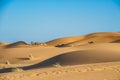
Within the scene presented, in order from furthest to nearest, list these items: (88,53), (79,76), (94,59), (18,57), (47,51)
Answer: (47,51) → (18,57) → (88,53) → (94,59) → (79,76)

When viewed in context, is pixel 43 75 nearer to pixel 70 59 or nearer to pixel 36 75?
pixel 36 75

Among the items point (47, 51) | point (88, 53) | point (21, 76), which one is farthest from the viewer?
point (47, 51)

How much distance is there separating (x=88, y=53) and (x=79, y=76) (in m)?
10.5

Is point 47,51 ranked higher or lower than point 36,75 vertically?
higher

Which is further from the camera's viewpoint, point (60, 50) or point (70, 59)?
point (60, 50)

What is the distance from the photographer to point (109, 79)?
11.1 metres

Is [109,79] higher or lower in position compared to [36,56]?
lower

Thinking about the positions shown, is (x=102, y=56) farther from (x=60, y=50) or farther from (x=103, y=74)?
(x=60, y=50)

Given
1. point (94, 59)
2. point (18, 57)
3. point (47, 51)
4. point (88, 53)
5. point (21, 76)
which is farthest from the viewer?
point (47, 51)

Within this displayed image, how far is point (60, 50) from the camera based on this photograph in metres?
35.5

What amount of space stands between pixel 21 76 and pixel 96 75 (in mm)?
3048

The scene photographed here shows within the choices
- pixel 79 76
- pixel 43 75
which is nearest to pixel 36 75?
pixel 43 75

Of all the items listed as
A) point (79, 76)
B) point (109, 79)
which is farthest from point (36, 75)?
point (109, 79)

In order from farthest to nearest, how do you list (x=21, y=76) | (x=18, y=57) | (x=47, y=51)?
(x=47, y=51), (x=18, y=57), (x=21, y=76)
